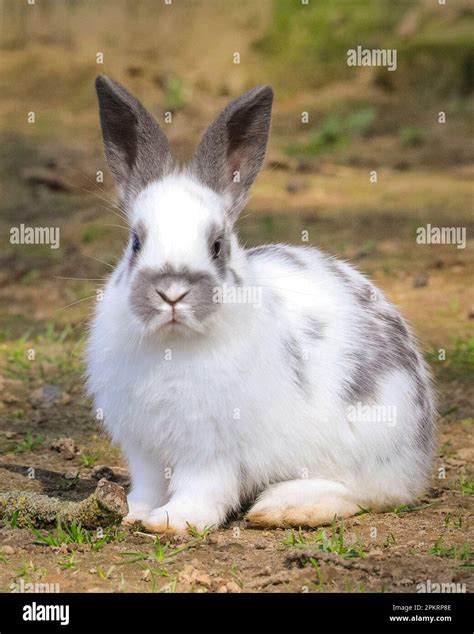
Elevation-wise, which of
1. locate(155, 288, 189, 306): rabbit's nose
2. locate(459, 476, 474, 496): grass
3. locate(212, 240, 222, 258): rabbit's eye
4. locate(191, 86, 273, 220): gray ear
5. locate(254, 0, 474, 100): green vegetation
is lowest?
locate(459, 476, 474, 496): grass

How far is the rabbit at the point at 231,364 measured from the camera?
4.70 meters

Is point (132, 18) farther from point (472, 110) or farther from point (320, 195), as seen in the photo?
point (320, 195)

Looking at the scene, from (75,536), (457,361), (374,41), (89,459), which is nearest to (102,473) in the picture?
(89,459)

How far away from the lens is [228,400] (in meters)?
4.77

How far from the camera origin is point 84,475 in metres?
5.62

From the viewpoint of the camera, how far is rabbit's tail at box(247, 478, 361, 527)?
4871 millimetres

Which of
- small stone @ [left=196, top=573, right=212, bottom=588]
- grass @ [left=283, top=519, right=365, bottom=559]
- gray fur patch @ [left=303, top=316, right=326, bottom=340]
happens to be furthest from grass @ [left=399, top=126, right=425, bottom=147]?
small stone @ [left=196, top=573, right=212, bottom=588]

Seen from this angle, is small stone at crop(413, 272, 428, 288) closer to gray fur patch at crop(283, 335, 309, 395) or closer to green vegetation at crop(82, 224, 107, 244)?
green vegetation at crop(82, 224, 107, 244)

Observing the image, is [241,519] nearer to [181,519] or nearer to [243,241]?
[181,519]

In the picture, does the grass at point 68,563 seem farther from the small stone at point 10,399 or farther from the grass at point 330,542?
the small stone at point 10,399

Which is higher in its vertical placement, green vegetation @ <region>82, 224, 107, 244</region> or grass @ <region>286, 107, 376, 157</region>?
grass @ <region>286, 107, 376, 157</region>

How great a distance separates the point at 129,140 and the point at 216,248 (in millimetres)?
765

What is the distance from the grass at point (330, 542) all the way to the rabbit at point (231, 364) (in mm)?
115

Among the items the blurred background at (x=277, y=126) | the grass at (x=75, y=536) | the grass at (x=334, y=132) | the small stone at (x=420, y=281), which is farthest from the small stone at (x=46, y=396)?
the grass at (x=334, y=132)
